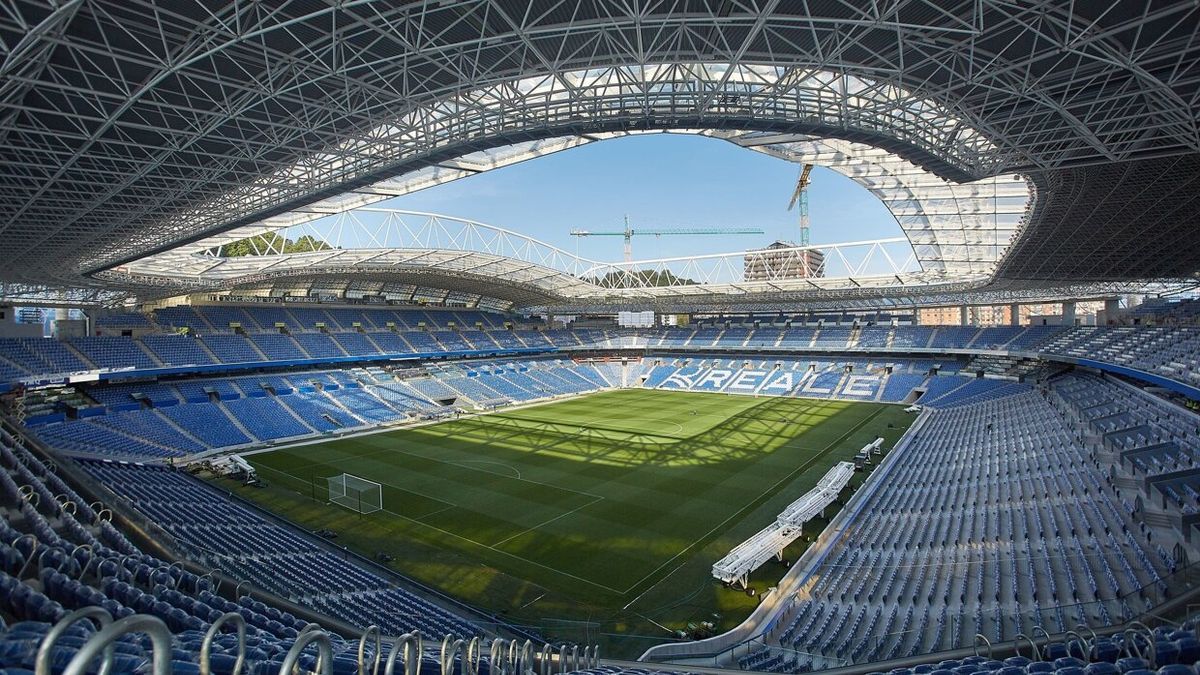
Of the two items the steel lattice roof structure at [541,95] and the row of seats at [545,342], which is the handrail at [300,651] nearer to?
the steel lattice roof structure at [541,95]

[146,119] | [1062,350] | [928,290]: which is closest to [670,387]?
[928,290]

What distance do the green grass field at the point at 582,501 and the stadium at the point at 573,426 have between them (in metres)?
0.18

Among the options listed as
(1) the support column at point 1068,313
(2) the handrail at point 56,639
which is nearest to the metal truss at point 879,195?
(2) the handrail at point 56,639

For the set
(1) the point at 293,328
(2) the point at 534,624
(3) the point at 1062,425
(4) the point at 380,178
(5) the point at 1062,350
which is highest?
(4) the point at 380,178

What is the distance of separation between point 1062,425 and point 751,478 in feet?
40.4

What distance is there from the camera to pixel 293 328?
4619 cm

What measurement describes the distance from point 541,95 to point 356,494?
53.9ft

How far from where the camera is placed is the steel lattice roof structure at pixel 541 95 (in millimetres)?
10734

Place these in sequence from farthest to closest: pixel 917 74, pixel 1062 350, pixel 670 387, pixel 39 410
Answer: pixel 670 387 → pixel 1062 350 → pixel 39 410 → pixel 917 74

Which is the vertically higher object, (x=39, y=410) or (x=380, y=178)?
(x=380, y=178)

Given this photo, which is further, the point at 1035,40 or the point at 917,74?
the point at 917,74

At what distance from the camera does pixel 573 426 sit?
126ft

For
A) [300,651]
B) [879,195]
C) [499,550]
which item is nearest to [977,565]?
[499,550]

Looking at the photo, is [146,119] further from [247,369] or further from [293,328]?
[293,328]
